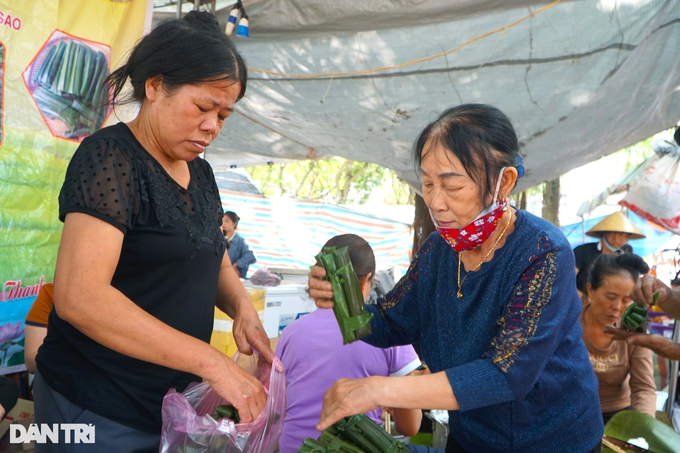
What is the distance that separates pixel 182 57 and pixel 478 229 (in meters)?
0.92

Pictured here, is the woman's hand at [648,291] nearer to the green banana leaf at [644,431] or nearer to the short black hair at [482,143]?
the green banana leaf at [644,431]

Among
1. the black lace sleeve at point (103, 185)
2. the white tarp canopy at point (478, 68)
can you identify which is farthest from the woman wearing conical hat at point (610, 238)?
the black lace sleeve at point (103, 185)

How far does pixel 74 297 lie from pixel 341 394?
26.4 inches

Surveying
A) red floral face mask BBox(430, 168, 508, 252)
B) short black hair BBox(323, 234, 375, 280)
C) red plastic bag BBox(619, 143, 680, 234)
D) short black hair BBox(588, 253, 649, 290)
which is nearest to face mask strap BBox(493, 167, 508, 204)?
red floral face mask BBox(430, 168, 508, 252)

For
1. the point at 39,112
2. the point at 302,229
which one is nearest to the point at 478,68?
the point at 39,112

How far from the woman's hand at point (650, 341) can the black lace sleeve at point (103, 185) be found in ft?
8.52

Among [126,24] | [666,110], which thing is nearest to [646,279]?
[666,110]

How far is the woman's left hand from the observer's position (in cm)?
172

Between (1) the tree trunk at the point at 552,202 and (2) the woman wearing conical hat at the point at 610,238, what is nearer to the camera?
(2) the woman wearing conical hat at the point at 610,238

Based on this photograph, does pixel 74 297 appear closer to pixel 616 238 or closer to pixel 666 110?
pixel 666 110

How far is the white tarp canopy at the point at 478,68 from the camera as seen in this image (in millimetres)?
3059

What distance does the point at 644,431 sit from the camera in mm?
2666

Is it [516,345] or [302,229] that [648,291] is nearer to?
[516,345]

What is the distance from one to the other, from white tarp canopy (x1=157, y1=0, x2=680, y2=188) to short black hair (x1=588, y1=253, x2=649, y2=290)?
826mm
